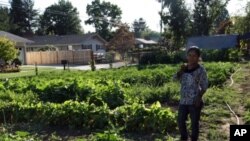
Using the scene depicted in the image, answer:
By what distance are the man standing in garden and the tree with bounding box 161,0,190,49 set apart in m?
36.5

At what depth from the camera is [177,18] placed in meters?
42.8

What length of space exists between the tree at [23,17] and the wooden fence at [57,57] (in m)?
37.0

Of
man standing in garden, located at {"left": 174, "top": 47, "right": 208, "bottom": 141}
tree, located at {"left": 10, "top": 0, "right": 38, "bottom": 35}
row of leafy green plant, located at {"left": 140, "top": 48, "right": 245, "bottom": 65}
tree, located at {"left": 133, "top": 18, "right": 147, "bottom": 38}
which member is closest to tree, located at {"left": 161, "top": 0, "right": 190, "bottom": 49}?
row of leafy green plant, located at {"left": 140, "top": 48, "right": 245, "bottom": 65}

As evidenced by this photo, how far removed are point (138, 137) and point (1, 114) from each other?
13.3 ft

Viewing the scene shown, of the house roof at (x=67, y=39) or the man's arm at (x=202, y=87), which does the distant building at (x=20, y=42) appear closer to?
the house roof at (x=67, y=39)

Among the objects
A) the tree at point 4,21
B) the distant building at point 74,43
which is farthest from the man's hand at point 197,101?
the tree at point 4,21

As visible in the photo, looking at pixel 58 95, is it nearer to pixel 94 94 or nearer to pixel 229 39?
pixel 94 94

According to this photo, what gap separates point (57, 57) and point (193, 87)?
1806 inches

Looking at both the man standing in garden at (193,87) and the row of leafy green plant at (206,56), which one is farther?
the row of leafy green plant at (206,56)

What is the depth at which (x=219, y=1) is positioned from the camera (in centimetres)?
4416

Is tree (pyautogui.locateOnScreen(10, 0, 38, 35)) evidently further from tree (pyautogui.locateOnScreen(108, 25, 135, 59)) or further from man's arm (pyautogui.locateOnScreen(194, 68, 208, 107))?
man's arm (pyautogui.locateOnScreen(194, 68, 208, 107))

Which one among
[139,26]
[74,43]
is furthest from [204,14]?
[139,26]

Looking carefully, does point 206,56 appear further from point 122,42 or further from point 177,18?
point 122,42

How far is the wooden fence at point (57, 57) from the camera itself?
1950 inches
